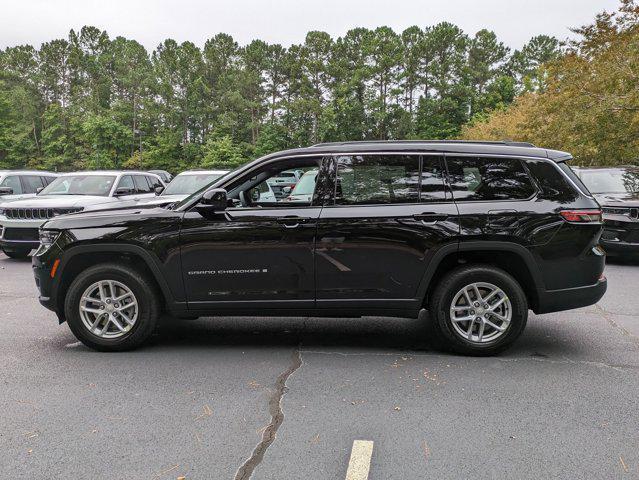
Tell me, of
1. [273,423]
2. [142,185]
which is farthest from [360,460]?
[142,185]

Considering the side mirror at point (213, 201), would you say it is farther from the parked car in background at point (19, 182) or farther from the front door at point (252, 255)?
the parked car in background at point (19, 182)

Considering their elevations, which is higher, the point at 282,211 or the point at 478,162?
the point at 478,162

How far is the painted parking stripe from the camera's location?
2.96m

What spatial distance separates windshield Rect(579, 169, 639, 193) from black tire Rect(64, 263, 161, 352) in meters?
9.54

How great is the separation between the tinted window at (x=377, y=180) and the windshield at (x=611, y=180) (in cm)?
784

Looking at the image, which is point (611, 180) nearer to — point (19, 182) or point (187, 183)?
point (187, 183)

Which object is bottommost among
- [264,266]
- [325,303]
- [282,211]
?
[325,303]

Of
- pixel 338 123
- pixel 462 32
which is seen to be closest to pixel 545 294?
pixel 338 123

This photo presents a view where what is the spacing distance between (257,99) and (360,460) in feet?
236

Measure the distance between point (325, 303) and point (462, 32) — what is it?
75997 millimetres

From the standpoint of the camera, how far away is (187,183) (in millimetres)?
A: 12125

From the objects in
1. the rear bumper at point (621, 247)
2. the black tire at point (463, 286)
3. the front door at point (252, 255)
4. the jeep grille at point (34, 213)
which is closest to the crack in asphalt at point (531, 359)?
the black tire at point (463, 286)

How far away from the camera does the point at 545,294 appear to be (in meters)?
4.86

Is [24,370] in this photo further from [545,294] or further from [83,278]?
[545,294]
